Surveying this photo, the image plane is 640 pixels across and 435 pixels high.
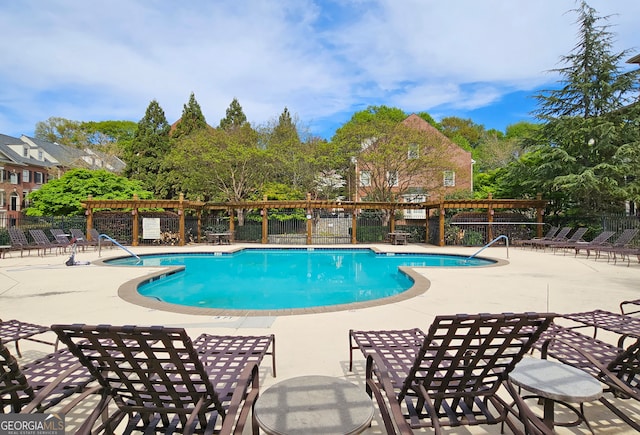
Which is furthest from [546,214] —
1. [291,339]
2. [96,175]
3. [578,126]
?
[96,175]

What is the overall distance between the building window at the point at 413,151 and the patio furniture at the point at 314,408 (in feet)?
63.7

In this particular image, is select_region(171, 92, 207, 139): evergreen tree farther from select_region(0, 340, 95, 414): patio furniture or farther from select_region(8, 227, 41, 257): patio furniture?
select_region(0, 340, 95, 414): patio furniture

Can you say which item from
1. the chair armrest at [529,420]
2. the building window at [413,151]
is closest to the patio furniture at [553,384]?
the chair armrest at [529,420]

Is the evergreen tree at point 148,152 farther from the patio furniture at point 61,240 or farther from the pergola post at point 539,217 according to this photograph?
the pergola post at point 539,217

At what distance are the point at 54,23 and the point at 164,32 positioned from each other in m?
3.05

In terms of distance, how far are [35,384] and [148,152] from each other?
2872 cm

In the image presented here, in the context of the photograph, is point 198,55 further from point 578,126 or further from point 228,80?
point 578,126

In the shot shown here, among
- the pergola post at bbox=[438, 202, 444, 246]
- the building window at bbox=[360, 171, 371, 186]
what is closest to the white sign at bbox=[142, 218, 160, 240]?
the building window at bbox=[360, 171, 371, 186]

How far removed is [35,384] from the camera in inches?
86.8

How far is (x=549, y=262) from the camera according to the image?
11734 millimetres

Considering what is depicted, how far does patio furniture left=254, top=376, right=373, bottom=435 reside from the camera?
1671mm

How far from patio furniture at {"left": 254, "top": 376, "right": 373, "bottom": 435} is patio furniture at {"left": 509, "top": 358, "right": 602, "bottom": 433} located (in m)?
0.93

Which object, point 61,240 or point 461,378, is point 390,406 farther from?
point 61,240

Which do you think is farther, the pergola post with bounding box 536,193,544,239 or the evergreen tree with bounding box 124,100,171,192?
the evergreen tree with bounding box 124,100,171,192
